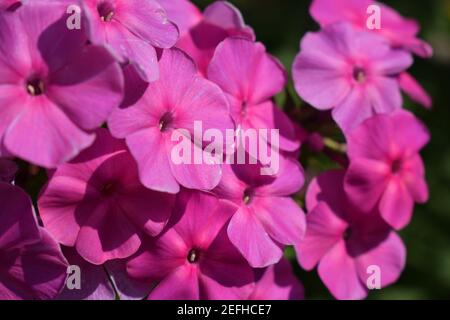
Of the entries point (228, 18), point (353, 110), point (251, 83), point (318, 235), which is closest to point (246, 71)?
point (251, 83)

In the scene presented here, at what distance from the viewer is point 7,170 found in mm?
1178

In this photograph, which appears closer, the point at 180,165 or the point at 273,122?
the point at 180,165

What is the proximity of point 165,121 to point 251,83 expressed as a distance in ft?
0.71

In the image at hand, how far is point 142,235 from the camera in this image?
1.26 metres

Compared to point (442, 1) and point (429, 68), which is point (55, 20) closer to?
point (429, 68)

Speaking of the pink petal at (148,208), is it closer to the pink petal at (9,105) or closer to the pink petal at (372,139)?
the pink petal at (9,105)

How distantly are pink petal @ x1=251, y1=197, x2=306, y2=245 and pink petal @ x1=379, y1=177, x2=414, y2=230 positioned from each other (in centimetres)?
18

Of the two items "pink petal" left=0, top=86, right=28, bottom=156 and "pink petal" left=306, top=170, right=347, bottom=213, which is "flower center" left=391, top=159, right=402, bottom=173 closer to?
"pink petal" left=306, top=170, right=347, bottom=213

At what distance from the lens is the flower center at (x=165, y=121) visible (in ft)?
4.13

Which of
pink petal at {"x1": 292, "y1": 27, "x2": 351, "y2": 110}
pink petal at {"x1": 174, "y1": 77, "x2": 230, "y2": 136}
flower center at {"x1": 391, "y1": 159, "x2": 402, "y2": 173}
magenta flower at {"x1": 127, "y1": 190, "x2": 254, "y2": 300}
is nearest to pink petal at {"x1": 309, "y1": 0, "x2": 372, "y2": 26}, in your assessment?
pink petal at {"x1": 292, "y1": 27, "x2": 351, "y2": 110}

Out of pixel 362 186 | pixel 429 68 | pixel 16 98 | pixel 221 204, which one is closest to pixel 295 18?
pixel 429 68

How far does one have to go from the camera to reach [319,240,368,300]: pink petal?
1.49 meters

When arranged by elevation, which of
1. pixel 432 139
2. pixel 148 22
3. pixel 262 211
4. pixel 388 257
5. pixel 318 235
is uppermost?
pixel 148 22

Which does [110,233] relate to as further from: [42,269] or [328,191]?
[328,191]
